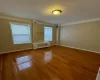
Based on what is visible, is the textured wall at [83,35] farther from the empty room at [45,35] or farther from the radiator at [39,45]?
the radiator at [39,45]

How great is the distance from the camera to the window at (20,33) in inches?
151

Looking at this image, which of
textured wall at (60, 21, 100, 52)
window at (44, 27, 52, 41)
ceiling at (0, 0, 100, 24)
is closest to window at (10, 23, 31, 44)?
ceiling at (0, 0, 100, 24)

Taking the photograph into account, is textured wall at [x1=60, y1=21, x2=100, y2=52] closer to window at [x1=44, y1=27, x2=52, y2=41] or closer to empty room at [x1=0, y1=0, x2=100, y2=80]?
empty room at [x1=0, y1=0, x2=100, y2=80]

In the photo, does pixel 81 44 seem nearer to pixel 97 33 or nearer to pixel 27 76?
pixel 97 33

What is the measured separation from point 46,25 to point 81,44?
121 inches

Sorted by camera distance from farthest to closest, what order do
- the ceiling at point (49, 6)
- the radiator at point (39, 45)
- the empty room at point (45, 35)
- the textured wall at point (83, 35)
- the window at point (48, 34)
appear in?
the window at point (48, 34), the radiator at point (39, 45), the textured wall at point (83, 35), the empty room at point (45, 35), the ceiling at point (49, 6)

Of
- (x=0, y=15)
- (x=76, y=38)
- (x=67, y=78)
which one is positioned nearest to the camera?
(x=67, y=78)

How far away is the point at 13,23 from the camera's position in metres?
3.71

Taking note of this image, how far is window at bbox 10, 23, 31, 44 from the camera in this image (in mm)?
3831

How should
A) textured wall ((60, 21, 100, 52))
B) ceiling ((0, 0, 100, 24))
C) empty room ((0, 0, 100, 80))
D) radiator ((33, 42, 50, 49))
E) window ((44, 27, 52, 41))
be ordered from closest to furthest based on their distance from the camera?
ceiling ((0, 0, 100, 24)) → empty room ((0, 0, 100, 80)) → textured wall ((60, 21, 100, 52)) → radiator ((33, 42, 50, 49)) → window ((44, 27, 52, 41))

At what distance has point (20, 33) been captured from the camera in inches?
161

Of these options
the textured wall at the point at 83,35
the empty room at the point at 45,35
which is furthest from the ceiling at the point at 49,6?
the textured wall at the point at 83,35

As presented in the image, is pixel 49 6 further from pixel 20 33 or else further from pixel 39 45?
pixel 39 45

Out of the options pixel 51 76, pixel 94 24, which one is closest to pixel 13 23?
pixel 51 76
